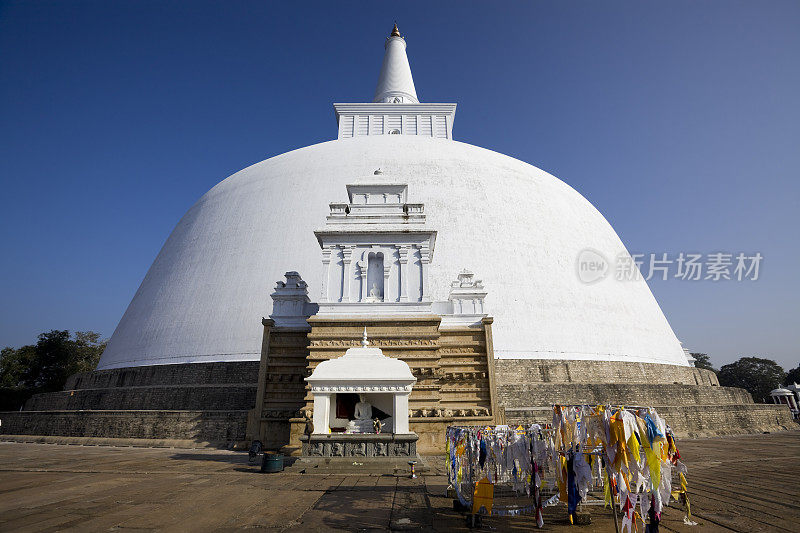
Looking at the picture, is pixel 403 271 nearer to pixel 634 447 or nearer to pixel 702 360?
pixel 634 447

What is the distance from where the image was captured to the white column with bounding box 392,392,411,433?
385 inches

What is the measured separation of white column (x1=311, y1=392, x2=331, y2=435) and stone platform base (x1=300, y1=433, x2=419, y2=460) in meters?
0.54

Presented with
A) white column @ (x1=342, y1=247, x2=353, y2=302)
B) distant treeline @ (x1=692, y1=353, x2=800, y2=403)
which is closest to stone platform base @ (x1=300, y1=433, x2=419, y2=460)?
white column @ (x1=342, y1=247, x2=353, y2=302)

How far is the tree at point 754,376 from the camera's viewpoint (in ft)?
171

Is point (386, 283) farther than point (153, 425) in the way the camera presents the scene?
No

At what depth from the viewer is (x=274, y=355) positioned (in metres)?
14.3

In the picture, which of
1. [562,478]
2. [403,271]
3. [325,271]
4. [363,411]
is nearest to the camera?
[562,478]

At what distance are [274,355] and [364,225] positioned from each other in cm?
543

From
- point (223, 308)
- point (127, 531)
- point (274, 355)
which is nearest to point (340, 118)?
point (223, 308)

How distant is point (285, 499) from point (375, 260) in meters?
8.88

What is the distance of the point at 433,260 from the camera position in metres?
18.4

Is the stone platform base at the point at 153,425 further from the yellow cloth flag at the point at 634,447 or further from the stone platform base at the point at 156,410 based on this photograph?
the yellow cloth flag at the point at 634,447

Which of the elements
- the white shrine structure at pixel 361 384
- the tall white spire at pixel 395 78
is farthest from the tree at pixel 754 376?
the white shrine structure at pixel 361 384

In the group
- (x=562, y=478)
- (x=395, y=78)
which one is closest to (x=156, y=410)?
(x=562, y=478)
